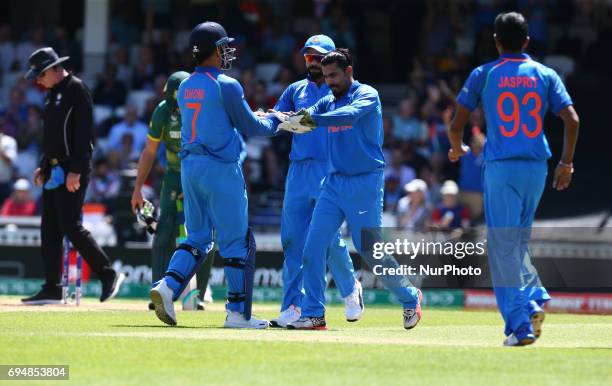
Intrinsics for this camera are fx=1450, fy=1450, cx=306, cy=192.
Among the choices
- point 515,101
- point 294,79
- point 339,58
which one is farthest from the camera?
point 294,79

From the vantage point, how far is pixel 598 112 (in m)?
25.1

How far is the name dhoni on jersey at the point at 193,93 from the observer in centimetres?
1157

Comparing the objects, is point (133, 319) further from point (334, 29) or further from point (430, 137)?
point (334, 29)

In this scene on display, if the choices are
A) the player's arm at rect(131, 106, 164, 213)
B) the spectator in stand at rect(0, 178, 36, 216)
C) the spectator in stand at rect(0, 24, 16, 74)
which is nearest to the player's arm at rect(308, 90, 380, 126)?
the player's arm at rect(131, 106, 164, 213)

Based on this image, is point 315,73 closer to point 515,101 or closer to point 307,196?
point 307,196

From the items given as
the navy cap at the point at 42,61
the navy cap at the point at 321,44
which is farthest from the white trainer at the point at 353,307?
the navy cap at the point at 42,61

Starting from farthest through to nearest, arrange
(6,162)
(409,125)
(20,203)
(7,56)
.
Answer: (7,56) < (409,125) < (6,162) < (20,203)

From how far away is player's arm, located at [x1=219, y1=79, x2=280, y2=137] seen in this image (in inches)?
454

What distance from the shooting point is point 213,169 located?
11.6m

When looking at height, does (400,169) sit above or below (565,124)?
below

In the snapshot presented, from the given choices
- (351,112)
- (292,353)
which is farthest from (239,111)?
(292,353)

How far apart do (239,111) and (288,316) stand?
1936 mm

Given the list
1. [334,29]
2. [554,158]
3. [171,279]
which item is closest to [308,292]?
[171,279]

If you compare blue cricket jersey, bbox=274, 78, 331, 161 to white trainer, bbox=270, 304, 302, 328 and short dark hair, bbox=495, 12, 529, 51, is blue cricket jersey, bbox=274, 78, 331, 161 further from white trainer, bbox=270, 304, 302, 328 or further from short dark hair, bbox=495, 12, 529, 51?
short dark hair, bbox=495, 12, 529, 51
